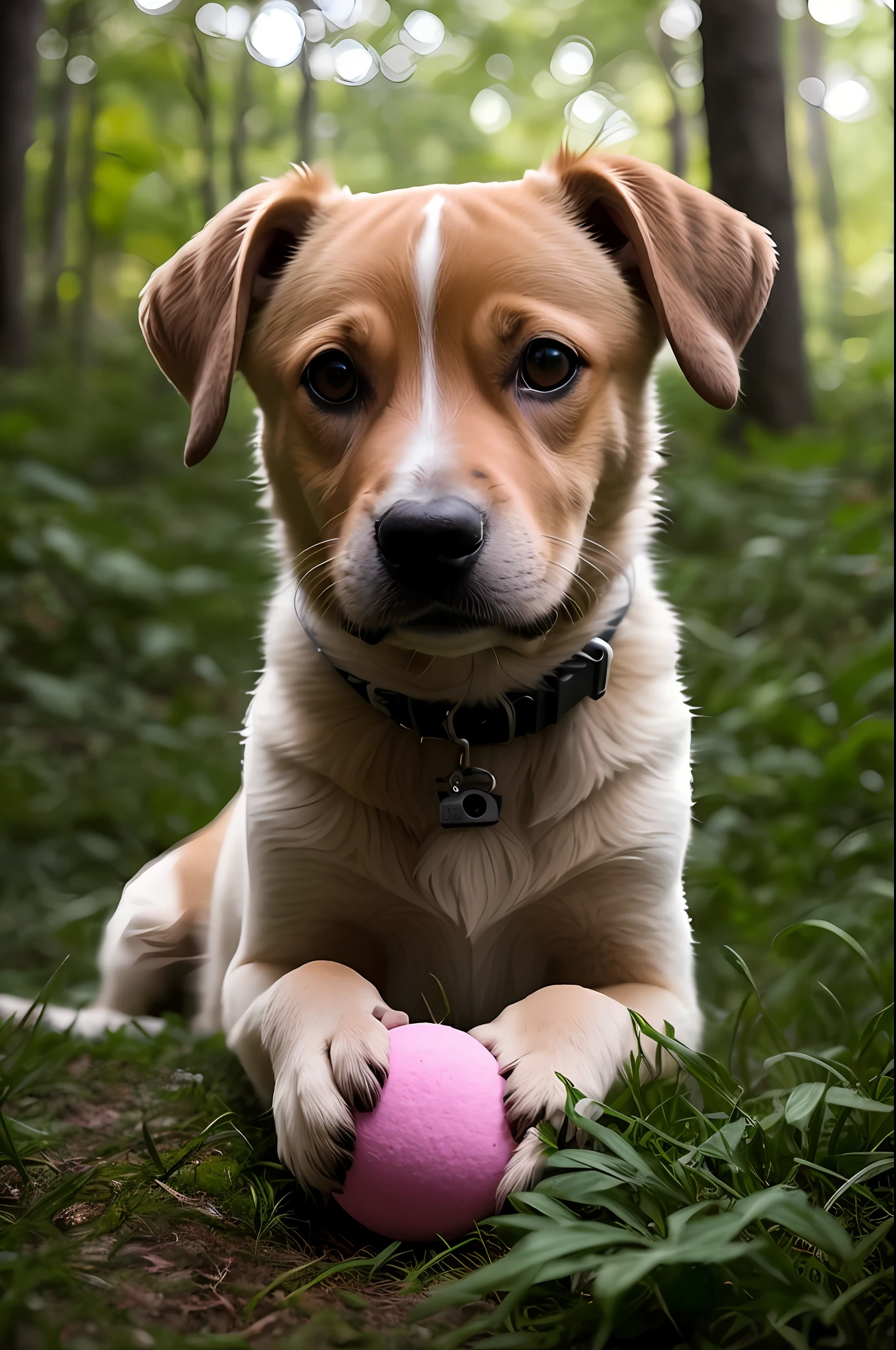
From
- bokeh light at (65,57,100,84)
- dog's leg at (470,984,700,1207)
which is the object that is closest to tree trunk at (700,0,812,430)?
dog's leg at (470,984,700,1207)

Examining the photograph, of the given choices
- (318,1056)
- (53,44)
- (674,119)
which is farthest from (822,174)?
(318,1056)

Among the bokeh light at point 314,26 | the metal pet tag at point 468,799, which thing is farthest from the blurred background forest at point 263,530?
the metal pet tag at point 468,799

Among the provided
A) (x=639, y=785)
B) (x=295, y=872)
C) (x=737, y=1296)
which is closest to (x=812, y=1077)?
(x=639, y=785)

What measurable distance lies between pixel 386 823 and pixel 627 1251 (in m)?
0.97

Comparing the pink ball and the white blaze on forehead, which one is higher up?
the white blaze on forehead

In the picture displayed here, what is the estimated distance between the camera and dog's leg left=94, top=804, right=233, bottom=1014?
3123 mm

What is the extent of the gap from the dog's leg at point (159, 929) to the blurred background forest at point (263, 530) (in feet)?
2.08

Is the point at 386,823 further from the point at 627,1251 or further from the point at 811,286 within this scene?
the point at 811,286

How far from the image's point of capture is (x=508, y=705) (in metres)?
2.36

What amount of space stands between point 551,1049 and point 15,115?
5880 millimetres

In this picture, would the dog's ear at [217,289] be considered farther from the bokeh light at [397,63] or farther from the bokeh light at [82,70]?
the bokeh light at [82,70]

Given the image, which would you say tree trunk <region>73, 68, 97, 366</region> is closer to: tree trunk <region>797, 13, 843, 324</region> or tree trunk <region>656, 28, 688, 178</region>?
tree trunk <region>656, 28, 688, 178</region>

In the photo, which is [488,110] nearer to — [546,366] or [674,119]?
[674,119]

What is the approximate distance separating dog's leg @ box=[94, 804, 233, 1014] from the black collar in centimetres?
101
